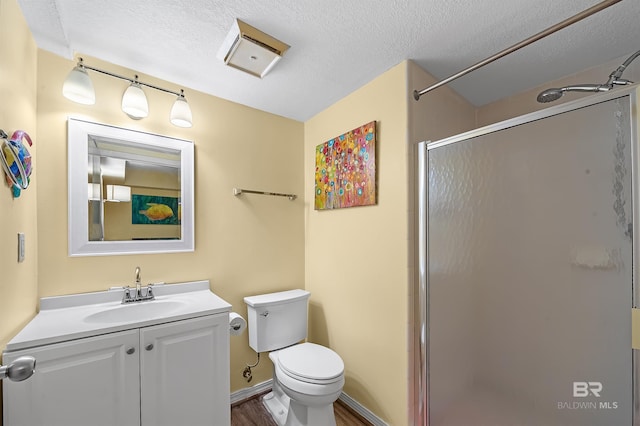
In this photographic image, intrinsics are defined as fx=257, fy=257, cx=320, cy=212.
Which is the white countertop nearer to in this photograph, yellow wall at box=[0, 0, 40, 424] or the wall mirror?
yellow wall at box=[0, 0, 40, 424]

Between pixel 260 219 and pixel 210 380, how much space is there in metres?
1.08

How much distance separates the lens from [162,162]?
64.7 inches

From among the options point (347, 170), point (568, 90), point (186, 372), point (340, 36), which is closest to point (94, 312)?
point (186, 372)

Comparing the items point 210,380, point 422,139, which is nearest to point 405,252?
point 422,139

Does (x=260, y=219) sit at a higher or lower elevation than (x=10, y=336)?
higher

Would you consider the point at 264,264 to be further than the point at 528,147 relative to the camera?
Yes

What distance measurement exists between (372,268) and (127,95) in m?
1.74

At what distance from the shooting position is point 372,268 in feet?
5.51

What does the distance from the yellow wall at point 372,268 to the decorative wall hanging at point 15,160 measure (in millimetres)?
1625

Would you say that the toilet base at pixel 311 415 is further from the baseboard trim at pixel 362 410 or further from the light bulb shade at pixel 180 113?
the light bulb shade at pixel 180 113

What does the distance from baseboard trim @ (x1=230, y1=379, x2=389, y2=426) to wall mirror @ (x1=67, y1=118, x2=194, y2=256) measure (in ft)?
3.64

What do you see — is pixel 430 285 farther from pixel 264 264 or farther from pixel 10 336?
pixel 10 336

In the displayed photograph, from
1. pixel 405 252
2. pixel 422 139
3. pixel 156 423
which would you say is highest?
pixel 422 139

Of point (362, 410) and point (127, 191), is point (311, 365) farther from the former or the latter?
point (127, 191)
